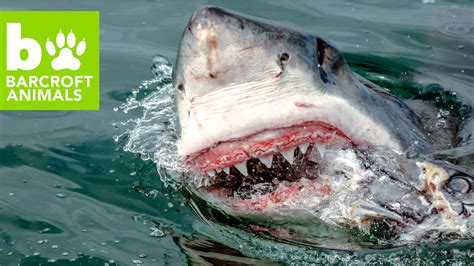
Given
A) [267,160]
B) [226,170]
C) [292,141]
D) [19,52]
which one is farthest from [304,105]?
[19,52]

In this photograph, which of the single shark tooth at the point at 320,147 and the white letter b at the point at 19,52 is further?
the white letter b at the point at 19,52

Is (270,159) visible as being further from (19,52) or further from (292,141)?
(19,52)

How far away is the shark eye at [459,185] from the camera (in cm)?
303

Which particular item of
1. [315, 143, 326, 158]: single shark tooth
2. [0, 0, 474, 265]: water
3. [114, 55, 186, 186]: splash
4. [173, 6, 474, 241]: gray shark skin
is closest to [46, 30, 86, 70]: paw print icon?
[0, 0, 474, 265]: water

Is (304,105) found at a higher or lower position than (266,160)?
higher

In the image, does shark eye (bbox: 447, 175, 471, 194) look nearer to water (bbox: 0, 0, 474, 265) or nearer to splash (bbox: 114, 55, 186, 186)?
water (bbox: 0, 0, 474, 265)

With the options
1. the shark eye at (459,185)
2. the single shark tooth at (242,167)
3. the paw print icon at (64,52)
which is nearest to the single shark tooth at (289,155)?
the single shark tooth at (242,167)

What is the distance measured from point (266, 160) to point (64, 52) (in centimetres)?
262

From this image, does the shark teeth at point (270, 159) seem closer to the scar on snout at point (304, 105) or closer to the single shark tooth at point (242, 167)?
the single shark tooth at point (242, 167)

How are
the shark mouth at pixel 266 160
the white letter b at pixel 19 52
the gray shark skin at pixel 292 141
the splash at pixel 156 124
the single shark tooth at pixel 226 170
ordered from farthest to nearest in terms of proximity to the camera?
the white letter b at pixel 19 52, the splash at pixel 156 124, the single shark tooth at pixel 226 170, the shark mouth at pixel 266 160, the gray shark skin at pixel 292 141

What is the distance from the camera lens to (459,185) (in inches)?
120

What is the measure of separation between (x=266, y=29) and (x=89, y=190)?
153 centimetres

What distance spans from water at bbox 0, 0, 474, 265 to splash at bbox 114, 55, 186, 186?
13 millimetres

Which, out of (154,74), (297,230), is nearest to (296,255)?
(297,230)
